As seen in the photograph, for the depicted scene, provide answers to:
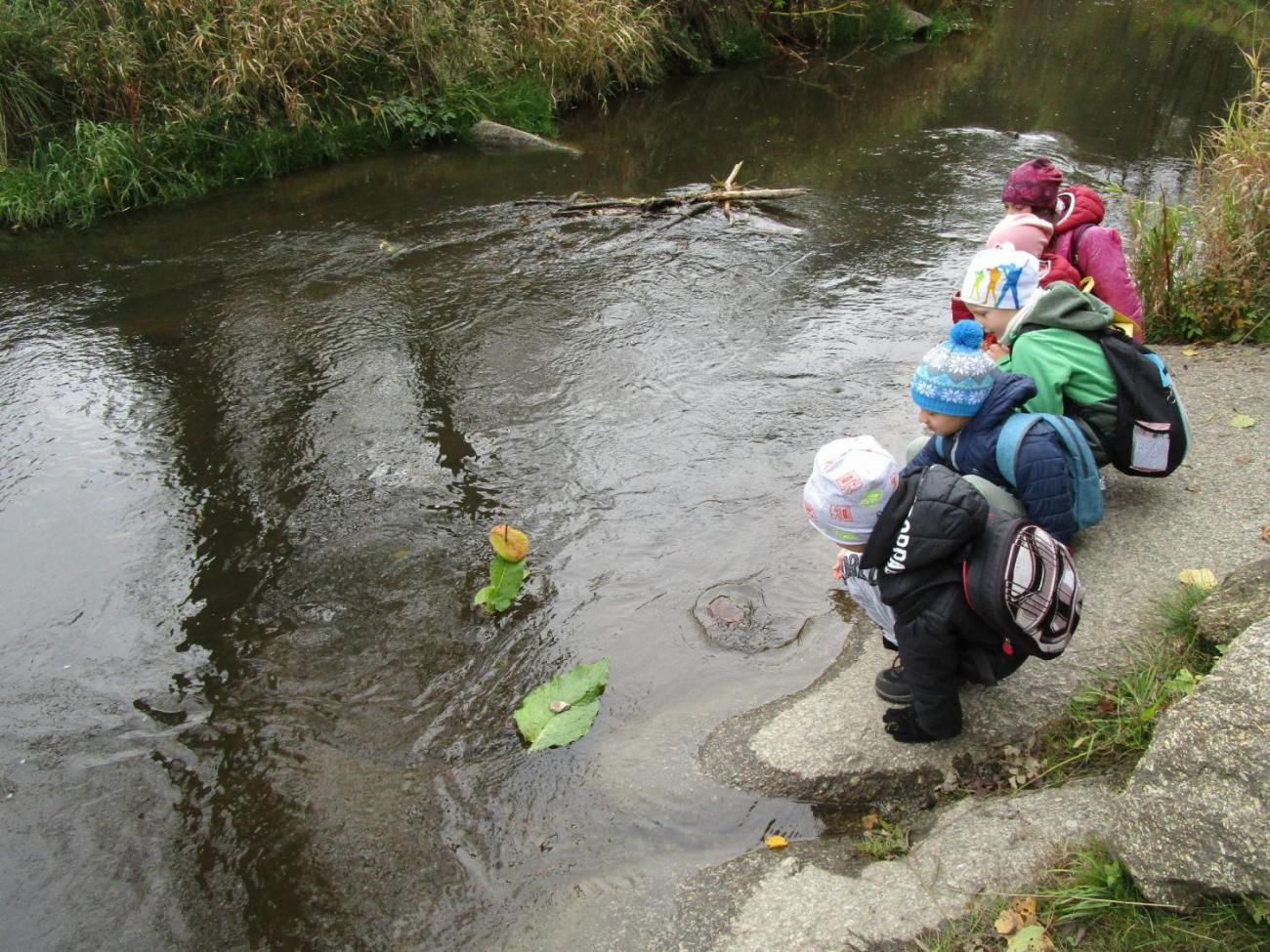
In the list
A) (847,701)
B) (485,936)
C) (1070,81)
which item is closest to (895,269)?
(847,701)

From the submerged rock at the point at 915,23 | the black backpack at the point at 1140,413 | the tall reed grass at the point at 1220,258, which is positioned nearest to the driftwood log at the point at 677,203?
the tall reed grass at the point at 1220,258

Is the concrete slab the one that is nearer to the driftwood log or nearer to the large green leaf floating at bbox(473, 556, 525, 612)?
the large green leaf floating at bbox(473, 556, 525, 612)

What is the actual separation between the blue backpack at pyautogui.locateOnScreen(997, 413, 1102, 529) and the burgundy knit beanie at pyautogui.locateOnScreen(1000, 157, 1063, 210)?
4.64 feet

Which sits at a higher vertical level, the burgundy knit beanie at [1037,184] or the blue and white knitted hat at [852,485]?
the burgundy knit beanie at [1037,184]

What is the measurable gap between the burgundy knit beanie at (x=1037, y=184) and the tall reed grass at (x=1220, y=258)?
1586 millimetres

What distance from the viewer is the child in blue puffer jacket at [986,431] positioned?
3.23 metres

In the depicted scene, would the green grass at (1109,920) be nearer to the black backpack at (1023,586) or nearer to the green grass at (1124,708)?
the green grass at (1124,708)

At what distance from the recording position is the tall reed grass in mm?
5566

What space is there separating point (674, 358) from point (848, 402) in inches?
52.9

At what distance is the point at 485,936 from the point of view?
3004 millimetres

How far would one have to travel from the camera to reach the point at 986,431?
3.38 metres

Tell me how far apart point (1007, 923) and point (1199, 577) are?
1.77 meters

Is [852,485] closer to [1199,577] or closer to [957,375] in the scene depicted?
[957,375]

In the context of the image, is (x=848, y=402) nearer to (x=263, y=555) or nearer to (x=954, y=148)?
(x=263, y=555)
